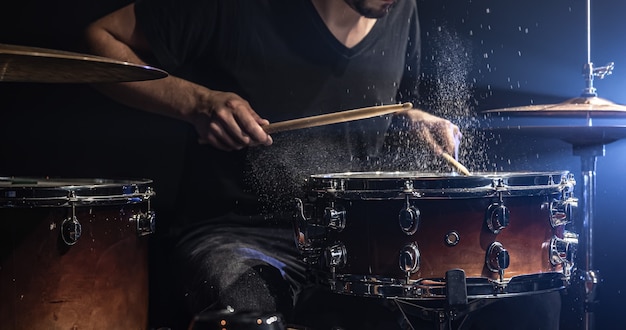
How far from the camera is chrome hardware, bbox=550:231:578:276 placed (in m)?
2.05

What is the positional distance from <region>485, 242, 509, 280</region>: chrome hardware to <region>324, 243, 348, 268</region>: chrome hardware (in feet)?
1.24

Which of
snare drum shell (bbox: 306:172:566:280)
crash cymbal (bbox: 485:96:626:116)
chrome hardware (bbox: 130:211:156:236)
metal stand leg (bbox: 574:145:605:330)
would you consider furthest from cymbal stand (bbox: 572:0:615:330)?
chrome hardware (bbox: 130:211:156:236)

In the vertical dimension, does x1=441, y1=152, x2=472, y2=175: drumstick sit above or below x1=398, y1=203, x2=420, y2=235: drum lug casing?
above

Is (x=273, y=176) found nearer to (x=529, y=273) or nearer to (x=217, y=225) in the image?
(x=217, y=225)

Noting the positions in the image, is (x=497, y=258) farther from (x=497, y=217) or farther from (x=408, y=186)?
(x=408, y=186)

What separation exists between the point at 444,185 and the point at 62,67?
990 millimetres

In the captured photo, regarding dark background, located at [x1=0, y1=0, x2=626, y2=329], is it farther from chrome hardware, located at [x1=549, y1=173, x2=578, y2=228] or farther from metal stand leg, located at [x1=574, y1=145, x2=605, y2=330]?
chrome hardware, located at [x1=549, y1=173, x2=578, y2=228]

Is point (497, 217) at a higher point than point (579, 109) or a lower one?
lower

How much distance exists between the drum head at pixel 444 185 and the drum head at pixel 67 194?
0.61 meters

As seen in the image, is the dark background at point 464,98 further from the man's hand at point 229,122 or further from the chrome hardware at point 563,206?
the chrome hardware at point 563,206

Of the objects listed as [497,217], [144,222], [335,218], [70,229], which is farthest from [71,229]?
[497,217]

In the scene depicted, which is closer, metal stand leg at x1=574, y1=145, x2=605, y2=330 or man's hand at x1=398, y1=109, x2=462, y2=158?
metal stand leg at x1=574, y1=145, x2=605, y2=330

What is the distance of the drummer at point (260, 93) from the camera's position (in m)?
2.50

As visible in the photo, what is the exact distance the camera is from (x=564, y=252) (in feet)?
6.82
